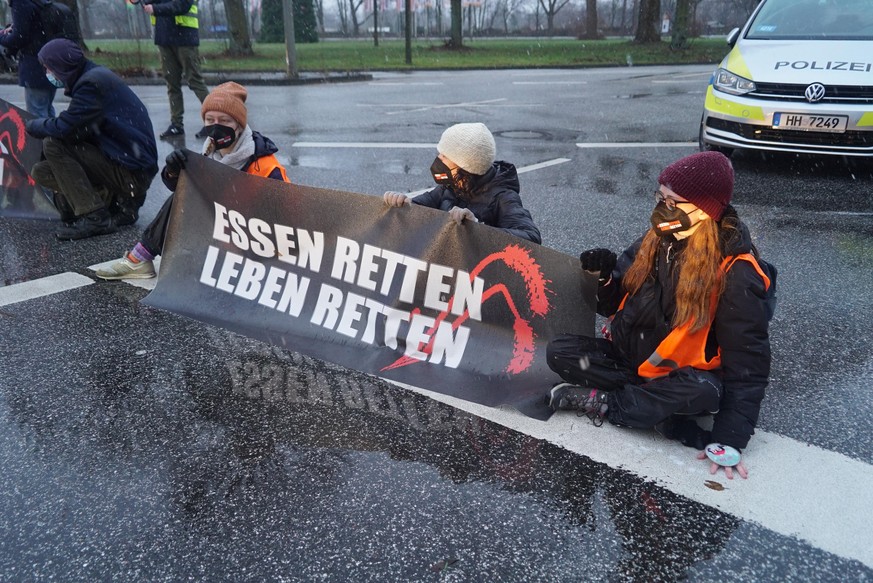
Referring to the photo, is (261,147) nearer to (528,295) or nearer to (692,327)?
(528,295)

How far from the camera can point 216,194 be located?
3.94m

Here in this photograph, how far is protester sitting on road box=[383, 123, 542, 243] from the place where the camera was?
3.37 metres

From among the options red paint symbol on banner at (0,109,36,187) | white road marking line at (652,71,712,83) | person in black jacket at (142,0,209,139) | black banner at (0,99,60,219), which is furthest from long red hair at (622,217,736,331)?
white road marking line at (652,71,712,83)

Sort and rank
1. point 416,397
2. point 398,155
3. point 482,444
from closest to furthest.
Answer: point 482,444
point 416,397
point 398,155

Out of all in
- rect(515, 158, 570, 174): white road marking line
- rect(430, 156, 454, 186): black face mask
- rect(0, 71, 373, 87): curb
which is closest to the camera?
rect(430, 156, 454, 186): black face mask

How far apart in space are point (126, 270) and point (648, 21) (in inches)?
1246

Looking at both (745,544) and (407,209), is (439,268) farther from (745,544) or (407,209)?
(745,544)

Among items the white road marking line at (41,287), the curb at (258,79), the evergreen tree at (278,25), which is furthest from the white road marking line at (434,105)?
the evergreen tree at (278,25)

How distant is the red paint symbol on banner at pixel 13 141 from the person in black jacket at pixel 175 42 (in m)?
3.25

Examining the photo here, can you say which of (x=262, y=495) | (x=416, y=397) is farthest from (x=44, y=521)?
(x=416, y=397)

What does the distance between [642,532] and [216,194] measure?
2843 mm

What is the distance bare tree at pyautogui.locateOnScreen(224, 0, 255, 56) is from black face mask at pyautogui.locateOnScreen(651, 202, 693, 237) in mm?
24742

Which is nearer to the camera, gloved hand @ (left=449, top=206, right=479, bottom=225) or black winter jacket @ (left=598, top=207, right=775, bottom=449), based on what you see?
black winter jacket @ (left=598, top=207, right=775, bottom=449)

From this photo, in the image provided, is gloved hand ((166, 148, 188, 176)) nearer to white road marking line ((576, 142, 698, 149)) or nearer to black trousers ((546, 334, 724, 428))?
black trousers ((546, 334, 724, 428))
